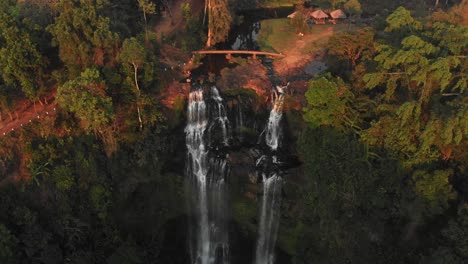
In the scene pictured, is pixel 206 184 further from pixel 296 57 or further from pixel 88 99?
pixel 296 57

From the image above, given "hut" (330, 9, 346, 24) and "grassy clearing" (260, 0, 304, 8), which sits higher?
"grassy clearing" (260, 0, 304, 8)

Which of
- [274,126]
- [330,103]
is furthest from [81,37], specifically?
[330,103]

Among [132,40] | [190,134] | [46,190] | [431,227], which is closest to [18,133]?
[46,190]

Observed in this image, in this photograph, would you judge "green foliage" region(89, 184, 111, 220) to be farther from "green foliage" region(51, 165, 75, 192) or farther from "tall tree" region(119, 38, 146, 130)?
"tall tree" region(119, 38, 146, 130)

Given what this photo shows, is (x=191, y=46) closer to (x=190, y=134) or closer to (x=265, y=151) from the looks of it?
(x=190, y=134)

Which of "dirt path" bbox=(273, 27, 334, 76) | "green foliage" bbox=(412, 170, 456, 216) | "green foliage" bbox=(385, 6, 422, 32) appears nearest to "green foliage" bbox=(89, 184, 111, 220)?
"dirt path" bbox=(273, 27, 334, 76)

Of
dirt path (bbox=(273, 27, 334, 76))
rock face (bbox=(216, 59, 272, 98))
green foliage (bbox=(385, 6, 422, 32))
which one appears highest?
green foliage (bbox=(385, 6, 422, 32))

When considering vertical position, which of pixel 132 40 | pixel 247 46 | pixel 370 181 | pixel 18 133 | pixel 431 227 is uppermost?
pixel 132 40

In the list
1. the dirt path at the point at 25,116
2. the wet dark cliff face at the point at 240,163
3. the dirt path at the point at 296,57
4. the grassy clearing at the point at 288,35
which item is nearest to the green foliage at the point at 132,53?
the wet dark cliff face at the point at 240,163
